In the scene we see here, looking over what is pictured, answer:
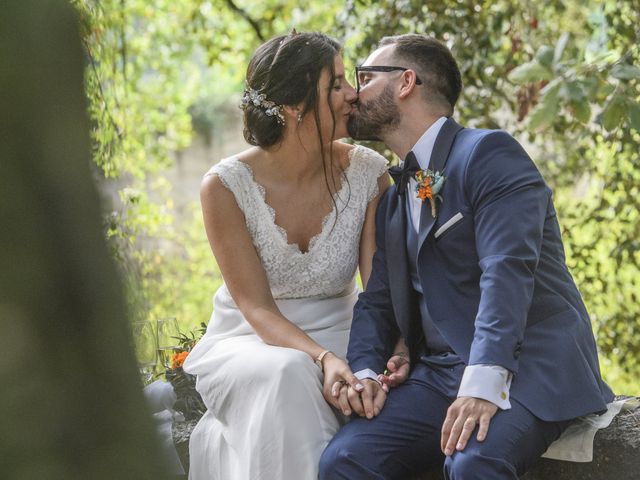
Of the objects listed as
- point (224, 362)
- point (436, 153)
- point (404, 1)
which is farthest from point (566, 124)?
point (224, 362)

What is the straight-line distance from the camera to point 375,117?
3.35 m

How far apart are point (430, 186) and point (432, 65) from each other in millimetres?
537

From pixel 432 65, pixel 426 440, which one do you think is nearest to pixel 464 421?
pixel 426 440

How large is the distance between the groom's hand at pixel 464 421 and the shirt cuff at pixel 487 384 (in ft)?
0.05

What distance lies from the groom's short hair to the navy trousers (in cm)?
92

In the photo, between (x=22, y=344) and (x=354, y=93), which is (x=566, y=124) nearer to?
(x=354, y=93)

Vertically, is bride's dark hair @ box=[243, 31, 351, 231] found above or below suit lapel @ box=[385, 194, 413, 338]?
above

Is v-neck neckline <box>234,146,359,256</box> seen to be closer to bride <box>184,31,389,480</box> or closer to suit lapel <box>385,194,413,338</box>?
bride <box>184,31,389,480</box>

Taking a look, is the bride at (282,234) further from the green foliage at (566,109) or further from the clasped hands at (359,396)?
the green foliage at (566,109)

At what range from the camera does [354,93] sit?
3449mm

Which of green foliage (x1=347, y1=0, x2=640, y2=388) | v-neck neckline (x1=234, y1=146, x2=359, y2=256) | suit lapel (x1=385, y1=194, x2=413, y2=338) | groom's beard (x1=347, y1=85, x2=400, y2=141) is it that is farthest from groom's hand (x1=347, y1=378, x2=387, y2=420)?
green foliage (x1=347, y1=0, x2=640, y2=388)

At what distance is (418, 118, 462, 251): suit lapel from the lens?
10.1ft

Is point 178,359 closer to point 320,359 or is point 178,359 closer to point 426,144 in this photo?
point 320,359

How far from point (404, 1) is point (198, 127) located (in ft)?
41.1
